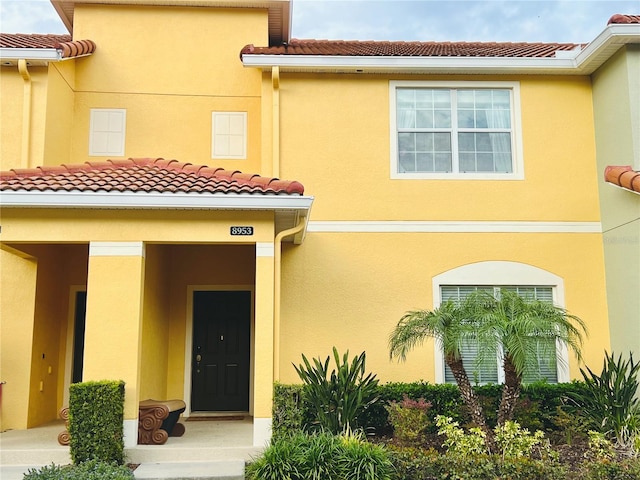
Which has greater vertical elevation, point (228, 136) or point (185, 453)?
point (228, 136)

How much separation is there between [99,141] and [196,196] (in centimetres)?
466

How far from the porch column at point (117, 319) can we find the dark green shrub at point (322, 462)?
226 cm

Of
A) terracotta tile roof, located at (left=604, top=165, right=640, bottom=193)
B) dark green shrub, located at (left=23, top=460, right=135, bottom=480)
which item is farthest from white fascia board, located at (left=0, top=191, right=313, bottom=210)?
terracotta tile roof, located at (left=604, top=165, right=640, bottom=193)

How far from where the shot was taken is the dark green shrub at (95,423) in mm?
8648

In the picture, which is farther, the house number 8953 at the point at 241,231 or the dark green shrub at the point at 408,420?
the house number 8953 at the point at 241,231

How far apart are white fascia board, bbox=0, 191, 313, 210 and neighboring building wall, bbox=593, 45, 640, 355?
5.70 metres

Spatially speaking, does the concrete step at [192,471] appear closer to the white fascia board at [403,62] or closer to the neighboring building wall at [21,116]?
the neighboring building wall at [21,116]

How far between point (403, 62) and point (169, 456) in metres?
7.79

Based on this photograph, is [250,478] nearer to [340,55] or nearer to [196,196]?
[196,196]

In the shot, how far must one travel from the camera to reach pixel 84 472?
26.4 ft

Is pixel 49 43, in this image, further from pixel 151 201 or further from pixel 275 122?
pixel 151 201

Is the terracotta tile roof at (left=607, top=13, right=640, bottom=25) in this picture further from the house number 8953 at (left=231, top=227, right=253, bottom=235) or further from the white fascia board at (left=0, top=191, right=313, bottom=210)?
the house number 8953 at (left=231, top=227, right=253, bottom=235)

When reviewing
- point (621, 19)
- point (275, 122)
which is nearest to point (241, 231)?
point (275, 122)

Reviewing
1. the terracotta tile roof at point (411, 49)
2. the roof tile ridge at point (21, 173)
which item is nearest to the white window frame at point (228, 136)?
the terracotta tile roof at point (411, 49)
